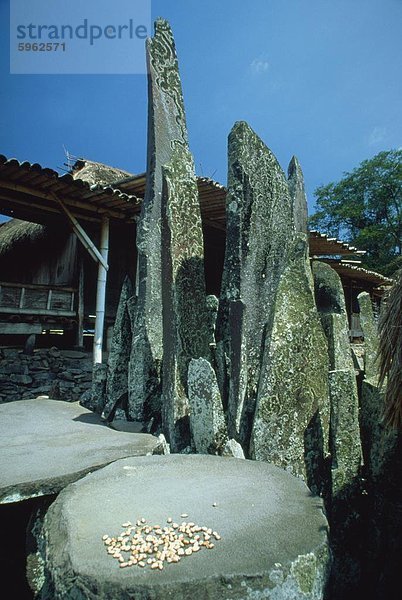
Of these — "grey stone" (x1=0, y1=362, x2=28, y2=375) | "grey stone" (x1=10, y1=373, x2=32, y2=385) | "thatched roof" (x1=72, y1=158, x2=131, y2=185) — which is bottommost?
"grey stone" (x1=10, y1=373, x2=32, y2=385)

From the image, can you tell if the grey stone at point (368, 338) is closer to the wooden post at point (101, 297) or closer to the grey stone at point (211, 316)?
the grey stone at point (211, 316)

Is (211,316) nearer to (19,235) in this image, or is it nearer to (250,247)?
(250,247)

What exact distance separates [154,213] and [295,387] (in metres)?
2.56

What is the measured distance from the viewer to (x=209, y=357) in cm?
384

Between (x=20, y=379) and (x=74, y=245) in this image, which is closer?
(x=20, y=379)

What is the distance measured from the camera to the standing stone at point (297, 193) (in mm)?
4918

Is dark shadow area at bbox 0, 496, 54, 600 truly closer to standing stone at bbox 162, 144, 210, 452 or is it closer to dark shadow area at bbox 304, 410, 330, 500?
standing stone at bbox 162, 144, 210, 452

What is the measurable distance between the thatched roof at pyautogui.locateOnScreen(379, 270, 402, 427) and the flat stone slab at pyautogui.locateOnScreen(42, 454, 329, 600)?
0.71 m

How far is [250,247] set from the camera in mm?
3633

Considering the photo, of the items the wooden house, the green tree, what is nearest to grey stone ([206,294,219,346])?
the wooden house

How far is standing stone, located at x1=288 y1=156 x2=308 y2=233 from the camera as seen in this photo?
4918mm

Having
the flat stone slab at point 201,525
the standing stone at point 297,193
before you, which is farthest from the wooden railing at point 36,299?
the flat stone slab at point 201,525

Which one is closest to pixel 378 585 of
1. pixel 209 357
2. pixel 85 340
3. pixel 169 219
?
pixel 209 357

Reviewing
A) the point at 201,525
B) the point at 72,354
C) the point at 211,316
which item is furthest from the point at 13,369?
the point at 201,525
